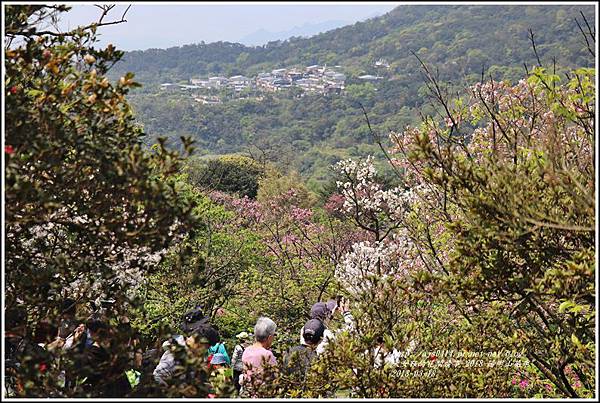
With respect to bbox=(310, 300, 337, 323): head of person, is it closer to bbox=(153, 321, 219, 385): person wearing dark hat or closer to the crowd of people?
bbox=(153, 321, 219, 385): person wearing dark hat

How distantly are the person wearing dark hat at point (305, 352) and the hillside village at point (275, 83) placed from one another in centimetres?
8371

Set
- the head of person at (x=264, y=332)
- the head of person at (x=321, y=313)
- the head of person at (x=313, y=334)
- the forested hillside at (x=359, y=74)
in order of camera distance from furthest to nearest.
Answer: the forested hillside at (x=359, y=74)
the head of person at (x=321, y=313)
the head of person at (x=313, y=334)
the head of person at (x=264, y=332)

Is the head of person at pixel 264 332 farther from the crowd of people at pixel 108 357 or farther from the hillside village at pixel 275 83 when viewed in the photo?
the hillside village at pixel 275 83

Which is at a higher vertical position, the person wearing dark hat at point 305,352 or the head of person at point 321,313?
the person wearing dark hat at point 305,352

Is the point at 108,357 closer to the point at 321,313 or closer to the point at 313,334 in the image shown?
the point at 313,334

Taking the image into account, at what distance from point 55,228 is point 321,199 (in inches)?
981

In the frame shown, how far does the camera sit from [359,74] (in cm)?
9444

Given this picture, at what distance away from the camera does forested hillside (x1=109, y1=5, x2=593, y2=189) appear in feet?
215

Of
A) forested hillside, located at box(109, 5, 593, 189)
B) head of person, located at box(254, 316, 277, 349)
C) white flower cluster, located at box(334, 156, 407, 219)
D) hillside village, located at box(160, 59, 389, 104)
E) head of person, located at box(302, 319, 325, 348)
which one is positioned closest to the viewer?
A: head of person, located at box(254, 316, 277, 349)

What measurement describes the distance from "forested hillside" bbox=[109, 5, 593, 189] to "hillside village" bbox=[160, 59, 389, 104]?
81.5 inches

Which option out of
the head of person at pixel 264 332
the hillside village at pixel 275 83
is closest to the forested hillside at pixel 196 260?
the head of person at pixel 264 332

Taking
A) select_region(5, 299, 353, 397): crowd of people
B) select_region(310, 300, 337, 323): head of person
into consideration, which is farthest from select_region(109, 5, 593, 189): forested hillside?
select_region(5, 299, 353, 397): crowd of people

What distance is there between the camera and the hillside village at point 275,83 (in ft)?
297

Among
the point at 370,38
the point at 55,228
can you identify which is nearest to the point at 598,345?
the point at 55,228
